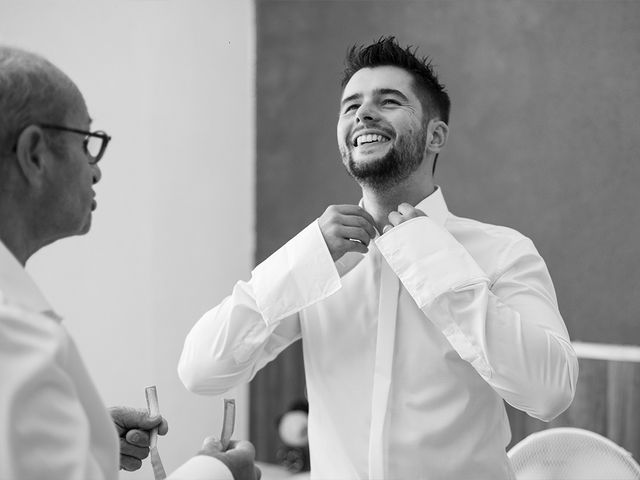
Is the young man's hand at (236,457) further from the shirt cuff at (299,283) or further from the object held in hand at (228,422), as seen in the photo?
the shirt cuff at (299,283)

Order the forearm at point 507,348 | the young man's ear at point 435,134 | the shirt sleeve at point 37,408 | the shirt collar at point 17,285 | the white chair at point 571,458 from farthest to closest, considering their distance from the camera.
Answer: the young man's ear at point 435,134, the white chair at point 571,458, the forearm at point 507,348, the shirt collar at point 17,285, the shirt sleeve at point 37,408

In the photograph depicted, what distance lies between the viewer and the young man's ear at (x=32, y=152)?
95cm

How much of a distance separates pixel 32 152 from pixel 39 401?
0.33 metres

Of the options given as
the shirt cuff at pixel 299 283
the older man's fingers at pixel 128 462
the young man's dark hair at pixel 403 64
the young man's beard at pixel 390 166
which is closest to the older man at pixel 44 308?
Result: the older man's fingers at pixel 128 462

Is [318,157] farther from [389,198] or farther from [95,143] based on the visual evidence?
[95,143]

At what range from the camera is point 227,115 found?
365cm

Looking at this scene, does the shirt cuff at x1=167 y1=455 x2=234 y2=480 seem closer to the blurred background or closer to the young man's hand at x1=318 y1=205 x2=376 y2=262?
the young man's hand at x1=318 y1=205 x2=376 y2=262

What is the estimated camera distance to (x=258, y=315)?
165 centimetres

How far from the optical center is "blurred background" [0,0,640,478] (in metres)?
2.71

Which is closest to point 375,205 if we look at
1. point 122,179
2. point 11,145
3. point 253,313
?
point 253,313

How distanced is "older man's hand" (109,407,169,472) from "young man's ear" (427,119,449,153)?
3.14ft

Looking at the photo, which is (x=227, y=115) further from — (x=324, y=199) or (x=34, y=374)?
(x=34, y=374)

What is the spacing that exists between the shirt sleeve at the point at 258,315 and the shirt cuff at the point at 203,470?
0.55m

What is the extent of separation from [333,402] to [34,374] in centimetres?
94
